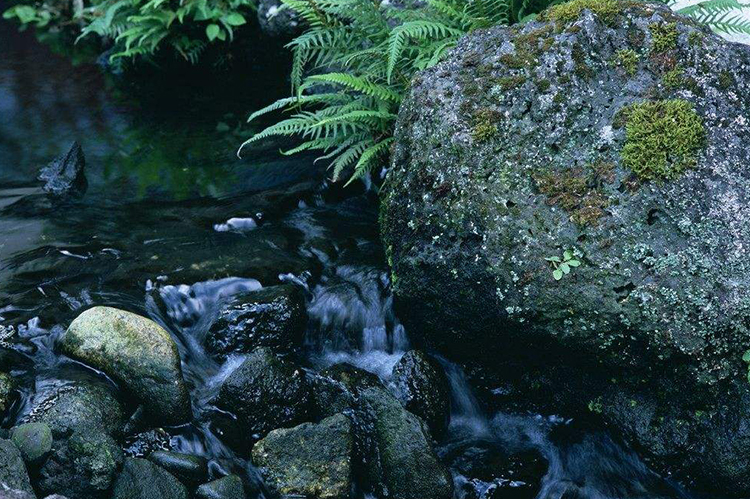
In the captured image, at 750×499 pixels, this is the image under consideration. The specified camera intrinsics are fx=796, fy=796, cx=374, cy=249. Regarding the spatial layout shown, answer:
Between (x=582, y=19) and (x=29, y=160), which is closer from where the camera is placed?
(x=582, y=19)

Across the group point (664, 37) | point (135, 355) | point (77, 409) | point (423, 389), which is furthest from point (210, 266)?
point (664, 37)

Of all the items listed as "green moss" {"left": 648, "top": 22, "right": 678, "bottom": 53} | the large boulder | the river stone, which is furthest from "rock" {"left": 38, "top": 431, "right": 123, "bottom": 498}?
"green moss" {"left": 648, "top": 22, "right": 678, "bottom": 53}

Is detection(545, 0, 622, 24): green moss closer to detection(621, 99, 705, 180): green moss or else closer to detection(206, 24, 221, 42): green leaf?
detection(621, 99, 705, 180): green moss

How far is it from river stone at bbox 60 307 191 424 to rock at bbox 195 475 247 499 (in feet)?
1.85

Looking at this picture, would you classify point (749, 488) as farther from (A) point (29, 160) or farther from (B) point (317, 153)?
(A) point (29, 160)

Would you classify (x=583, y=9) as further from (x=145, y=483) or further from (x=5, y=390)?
(x=5, y=390)

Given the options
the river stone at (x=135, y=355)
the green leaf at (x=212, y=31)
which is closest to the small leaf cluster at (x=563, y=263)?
the river stone at (x=135, y=355)

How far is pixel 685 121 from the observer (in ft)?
14.8

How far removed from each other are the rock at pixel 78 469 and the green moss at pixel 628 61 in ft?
11.8

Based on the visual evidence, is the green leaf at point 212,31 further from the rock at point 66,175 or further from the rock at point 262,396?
the rock at point 262,396

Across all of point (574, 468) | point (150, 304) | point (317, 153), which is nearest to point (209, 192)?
point (317, 153)

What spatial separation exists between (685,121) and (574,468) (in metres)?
2.08

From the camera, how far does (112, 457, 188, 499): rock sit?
12.6 feet

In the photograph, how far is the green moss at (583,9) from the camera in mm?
4906
